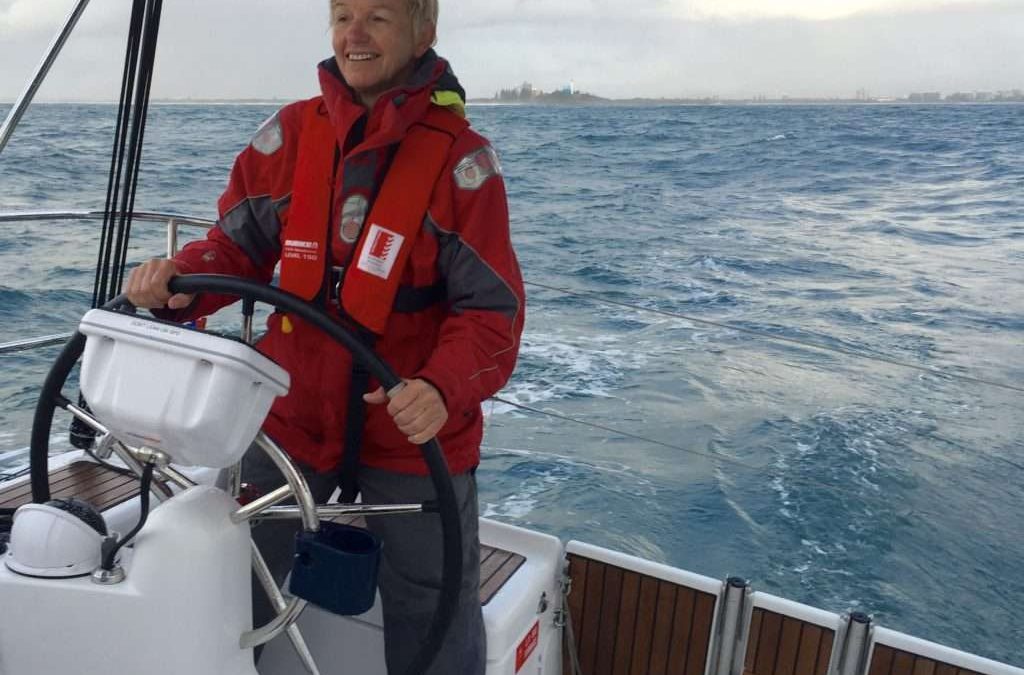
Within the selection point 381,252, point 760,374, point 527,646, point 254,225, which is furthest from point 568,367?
point 381,252

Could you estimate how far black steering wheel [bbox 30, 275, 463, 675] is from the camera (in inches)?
37.1

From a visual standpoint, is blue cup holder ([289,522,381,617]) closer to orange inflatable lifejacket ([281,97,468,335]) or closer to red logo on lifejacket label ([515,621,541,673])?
orange inflatable lifejacket ([281,97,468,335])

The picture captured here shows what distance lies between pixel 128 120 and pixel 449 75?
0.87m

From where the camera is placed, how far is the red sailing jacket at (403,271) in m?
1.05

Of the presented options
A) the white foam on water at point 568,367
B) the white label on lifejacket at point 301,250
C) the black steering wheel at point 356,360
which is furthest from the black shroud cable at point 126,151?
the white foam on water at point 568,367

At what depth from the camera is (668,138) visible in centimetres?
2089

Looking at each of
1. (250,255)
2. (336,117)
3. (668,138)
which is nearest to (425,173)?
(336,117)

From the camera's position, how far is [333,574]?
0.98 meters

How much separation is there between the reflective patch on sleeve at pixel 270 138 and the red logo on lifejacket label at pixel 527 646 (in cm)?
82

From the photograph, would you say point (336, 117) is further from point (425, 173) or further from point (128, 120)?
point (128, 120)

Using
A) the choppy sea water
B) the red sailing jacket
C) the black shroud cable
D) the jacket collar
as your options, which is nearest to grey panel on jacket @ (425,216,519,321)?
the red sailing jacket

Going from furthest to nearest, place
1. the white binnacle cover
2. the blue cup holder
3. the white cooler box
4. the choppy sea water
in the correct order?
the choppy sea water < the white cooler box < the blue cup holder < the white binnacle cover

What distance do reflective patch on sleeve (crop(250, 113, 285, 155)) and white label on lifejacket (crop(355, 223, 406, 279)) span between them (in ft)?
0.64

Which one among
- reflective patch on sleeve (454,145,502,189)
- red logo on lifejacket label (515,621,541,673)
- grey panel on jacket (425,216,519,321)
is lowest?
red logo on lifejacket label (515,621,541,673)
